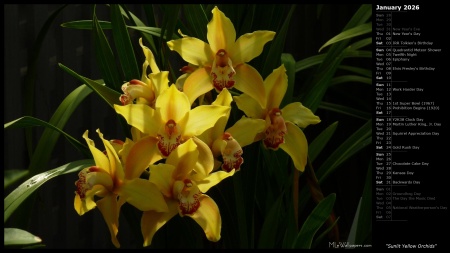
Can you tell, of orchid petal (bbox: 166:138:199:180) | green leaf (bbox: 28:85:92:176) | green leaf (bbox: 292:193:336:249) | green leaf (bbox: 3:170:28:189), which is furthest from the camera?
green leaf (bbox: 28:85:92:176)

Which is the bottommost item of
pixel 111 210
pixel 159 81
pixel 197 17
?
pixel 111 210

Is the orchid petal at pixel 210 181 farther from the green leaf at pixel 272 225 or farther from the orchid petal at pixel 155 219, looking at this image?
the green leaf at pixel 272 225

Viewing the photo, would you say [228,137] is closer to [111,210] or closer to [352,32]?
[111,210]

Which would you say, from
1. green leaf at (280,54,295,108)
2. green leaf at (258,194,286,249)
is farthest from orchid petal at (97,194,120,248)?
green leaf at (280,54,295,108)

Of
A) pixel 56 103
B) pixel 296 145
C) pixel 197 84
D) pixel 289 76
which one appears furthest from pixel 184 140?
pixel 56 103

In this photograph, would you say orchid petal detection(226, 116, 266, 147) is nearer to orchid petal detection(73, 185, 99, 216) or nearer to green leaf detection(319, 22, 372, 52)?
orchid petal detection(73, 185, 99, 216)

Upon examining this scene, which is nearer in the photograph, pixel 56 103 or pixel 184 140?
pixel 184 140
